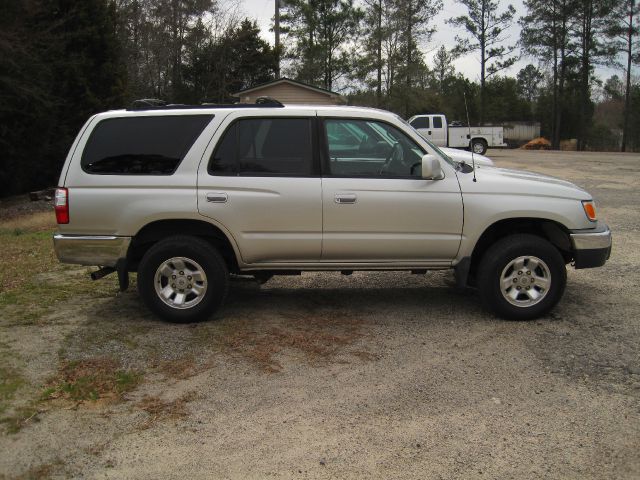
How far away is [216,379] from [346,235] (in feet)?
5.71

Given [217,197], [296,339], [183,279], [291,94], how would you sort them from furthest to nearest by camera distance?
[291,94] → [183,279] → [217,197] → [296,339]

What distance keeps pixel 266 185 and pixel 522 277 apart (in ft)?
7.94

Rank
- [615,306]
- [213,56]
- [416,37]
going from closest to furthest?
[615,306] → [213,56] → [416,37]

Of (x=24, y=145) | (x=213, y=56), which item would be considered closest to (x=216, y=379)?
(x=24, y=145)

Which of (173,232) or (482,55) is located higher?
(482,55)

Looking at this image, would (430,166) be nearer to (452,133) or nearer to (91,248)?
(91,248)

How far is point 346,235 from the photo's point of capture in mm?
5402

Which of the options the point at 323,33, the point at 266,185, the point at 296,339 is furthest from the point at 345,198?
the point at 323,33

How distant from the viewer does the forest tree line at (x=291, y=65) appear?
18.1 m

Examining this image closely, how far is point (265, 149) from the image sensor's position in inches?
216

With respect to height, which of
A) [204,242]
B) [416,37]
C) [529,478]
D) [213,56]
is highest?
[416,37]

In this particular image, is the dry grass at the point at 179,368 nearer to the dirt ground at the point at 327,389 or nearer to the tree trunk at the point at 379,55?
the dirt ground at the point at 327,389

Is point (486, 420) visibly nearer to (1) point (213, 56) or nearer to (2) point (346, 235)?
(2) point (346, 235)

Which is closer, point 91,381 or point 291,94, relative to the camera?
point 91,381
